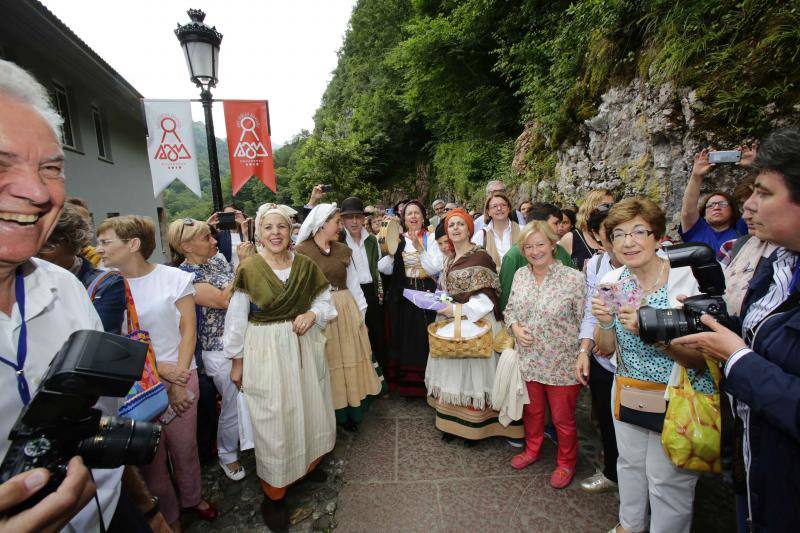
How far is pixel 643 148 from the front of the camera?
16.2 feet

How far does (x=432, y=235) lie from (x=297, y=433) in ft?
9.26

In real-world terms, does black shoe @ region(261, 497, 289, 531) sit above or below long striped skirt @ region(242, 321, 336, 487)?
below

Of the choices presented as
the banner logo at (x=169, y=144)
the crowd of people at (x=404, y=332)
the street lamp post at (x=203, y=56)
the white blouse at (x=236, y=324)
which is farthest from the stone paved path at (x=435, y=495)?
the banner logo at (x=169, y=144)

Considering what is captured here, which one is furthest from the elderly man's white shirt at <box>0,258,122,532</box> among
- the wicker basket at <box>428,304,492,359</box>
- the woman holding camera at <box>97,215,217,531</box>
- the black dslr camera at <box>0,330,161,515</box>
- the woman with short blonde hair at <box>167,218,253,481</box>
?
the wicker basket at <box>428,304,492,359</box>

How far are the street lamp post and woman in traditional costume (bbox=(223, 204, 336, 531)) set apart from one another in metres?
1.51

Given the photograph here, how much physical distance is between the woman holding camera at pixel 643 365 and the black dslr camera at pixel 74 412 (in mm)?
2048

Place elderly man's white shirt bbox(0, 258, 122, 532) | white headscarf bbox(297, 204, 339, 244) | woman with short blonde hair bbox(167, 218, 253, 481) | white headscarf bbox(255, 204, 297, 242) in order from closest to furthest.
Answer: elderly man's white shirt bbox(0, 258, 122, 532) < white headscarf bbox(255, 204, 297, 242) < woman with short blonde hair bbox(167, 218, 253, 481) < white headscarf bbox(297, 204, 339, 244)

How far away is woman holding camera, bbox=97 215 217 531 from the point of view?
2217 mm

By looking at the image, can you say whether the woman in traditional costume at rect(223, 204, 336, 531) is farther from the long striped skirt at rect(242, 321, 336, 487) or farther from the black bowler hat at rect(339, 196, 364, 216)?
the black bowler hat at rect(339, 196, 364, 216)

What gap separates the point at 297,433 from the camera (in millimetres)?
2596

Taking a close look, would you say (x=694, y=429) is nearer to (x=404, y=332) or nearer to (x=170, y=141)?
(x=404, y=332)

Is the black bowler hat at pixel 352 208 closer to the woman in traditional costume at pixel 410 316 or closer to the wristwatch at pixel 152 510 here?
the woman in traditional costume at pixel 410 316

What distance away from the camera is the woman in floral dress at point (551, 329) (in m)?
2.65

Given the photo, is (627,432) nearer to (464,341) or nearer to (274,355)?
(464,341)
